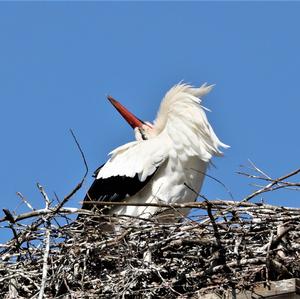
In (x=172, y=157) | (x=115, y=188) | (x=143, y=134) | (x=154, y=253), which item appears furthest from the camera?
(x=143, y=134)

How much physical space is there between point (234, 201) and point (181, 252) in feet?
1.15

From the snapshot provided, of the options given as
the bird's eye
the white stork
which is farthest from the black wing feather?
the bird's eye

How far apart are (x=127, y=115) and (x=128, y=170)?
72 centimetres

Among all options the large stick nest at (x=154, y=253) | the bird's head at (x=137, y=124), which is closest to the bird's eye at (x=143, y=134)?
the bird's head at (x=137, y=124)

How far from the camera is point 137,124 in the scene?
6605 mm

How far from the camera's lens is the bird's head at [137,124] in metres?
6.46

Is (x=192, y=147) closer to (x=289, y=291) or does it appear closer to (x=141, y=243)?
(x=141, y=243)

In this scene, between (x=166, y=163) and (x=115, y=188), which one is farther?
(x=115, y=188)

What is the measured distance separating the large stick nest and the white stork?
0.76 meters

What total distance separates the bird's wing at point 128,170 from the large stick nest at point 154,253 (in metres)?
0.79

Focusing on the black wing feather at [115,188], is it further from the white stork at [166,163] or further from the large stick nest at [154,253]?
the large stick nest at [154,253]

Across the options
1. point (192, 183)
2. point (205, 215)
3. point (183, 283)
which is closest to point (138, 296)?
point (183, 283)

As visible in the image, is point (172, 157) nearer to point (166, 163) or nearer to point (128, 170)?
point (166, 163)

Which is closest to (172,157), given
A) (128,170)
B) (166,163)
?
(166,163)
